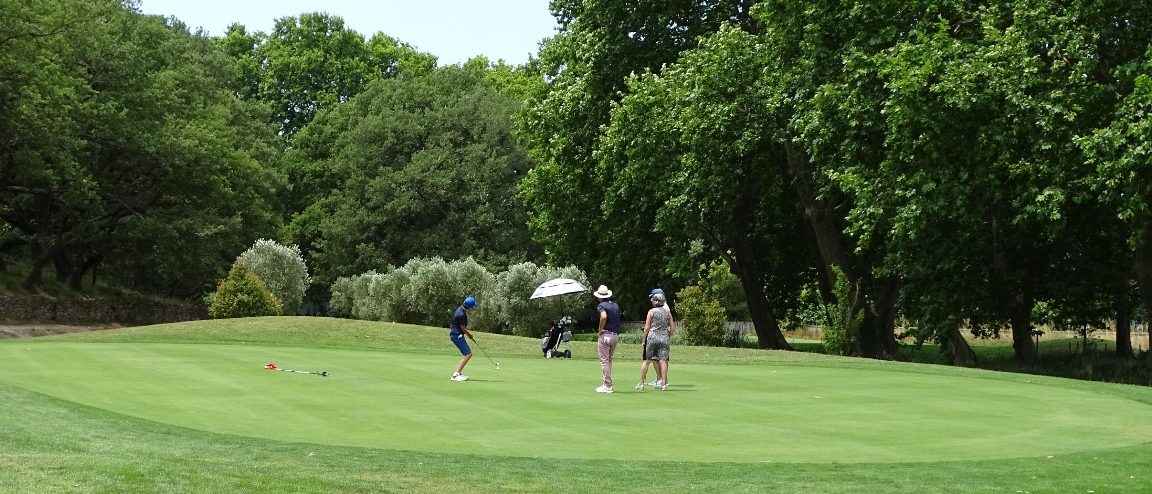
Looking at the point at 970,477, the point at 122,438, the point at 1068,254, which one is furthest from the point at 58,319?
the point at 970,477

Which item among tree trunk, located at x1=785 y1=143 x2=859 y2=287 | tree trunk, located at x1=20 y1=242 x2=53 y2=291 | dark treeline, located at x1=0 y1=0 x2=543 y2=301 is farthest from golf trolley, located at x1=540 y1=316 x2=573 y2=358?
tree trunk, located at x1=20 y1=242 x2=53 y2=291

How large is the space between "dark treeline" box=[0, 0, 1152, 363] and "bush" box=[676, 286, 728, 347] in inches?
68.5

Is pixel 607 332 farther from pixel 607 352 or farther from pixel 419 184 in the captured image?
pixel 419 184

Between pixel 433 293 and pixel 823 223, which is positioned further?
pixel 433 293

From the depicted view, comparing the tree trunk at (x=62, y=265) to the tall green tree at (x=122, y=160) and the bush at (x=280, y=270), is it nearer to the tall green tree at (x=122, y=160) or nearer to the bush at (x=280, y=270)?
the tall green tree at (x=122, y=160)

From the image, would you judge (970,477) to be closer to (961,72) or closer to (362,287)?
(961,72)

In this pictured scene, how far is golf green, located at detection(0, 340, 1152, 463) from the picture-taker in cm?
1448

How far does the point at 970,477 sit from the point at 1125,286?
32.7 metres

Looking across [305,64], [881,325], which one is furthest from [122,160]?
[881,325]

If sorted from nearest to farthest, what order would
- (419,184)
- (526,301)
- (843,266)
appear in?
(843,266)
(526,301)
(419,184)

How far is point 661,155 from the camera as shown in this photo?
1714 inches

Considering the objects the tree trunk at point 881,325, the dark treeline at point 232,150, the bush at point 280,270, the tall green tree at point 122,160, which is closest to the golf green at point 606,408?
the tree trunk at point 881,325

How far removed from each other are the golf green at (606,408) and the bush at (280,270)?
2838cm

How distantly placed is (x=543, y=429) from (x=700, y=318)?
33.3 m
